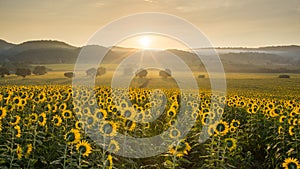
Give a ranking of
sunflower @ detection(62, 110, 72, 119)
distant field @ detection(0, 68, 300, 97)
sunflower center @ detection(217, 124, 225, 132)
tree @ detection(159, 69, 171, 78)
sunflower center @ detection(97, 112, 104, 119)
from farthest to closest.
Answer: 1. tree @ detection(159, 69, 171, 78)
2. distant field @ detection(0, 68, 300, 97)
3. sunflower @ detection(62, 110, 72, 119)
4. sunflower center @ detection(97, 112, 104, 119)
5. sunflower center @ detection(217, 124, 225, 132)

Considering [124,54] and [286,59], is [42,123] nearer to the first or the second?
[124,54]

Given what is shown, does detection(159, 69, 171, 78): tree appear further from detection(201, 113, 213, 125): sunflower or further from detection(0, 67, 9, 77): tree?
detection(201, 113, 213, 125): sunflower

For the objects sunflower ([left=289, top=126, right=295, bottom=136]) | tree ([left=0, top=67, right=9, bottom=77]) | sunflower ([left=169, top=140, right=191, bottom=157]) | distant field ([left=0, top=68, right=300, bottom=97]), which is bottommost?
sunflower ([left=169, top=140, right=191, bottom=157])

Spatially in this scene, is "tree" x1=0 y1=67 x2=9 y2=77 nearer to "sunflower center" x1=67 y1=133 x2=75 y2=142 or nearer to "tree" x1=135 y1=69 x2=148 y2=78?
"tree" x1=135 y1=69 x2=148 y2=78

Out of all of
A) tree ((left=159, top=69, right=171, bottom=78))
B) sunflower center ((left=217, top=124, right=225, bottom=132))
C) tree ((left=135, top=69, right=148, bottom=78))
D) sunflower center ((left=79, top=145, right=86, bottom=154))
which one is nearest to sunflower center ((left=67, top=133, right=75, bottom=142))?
sunflower center ((left=79, top=145, right=86, bottom=154))

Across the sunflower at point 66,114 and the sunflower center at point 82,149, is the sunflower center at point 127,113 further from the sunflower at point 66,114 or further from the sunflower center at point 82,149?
the sunflower center at point 82,149

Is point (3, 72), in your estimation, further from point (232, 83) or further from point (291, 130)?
point (291, 130)

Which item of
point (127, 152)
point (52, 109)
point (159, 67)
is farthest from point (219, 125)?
point (159, 67)

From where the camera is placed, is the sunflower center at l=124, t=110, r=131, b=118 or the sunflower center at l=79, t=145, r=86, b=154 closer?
the sunflower center at l=79, t=145, r=86, b=154

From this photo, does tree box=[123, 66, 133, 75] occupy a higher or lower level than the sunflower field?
higher

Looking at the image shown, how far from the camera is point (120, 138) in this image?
764cm

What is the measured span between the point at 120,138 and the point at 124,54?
321 ft

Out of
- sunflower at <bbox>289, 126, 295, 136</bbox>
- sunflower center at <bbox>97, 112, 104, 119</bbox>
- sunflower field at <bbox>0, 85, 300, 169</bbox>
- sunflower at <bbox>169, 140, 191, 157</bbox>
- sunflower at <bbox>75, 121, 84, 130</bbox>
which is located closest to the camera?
sunflower at <bbox>169, 140, 191, 157</bbox>

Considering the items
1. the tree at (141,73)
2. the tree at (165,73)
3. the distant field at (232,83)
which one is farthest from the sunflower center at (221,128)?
the tree at (165,73)
